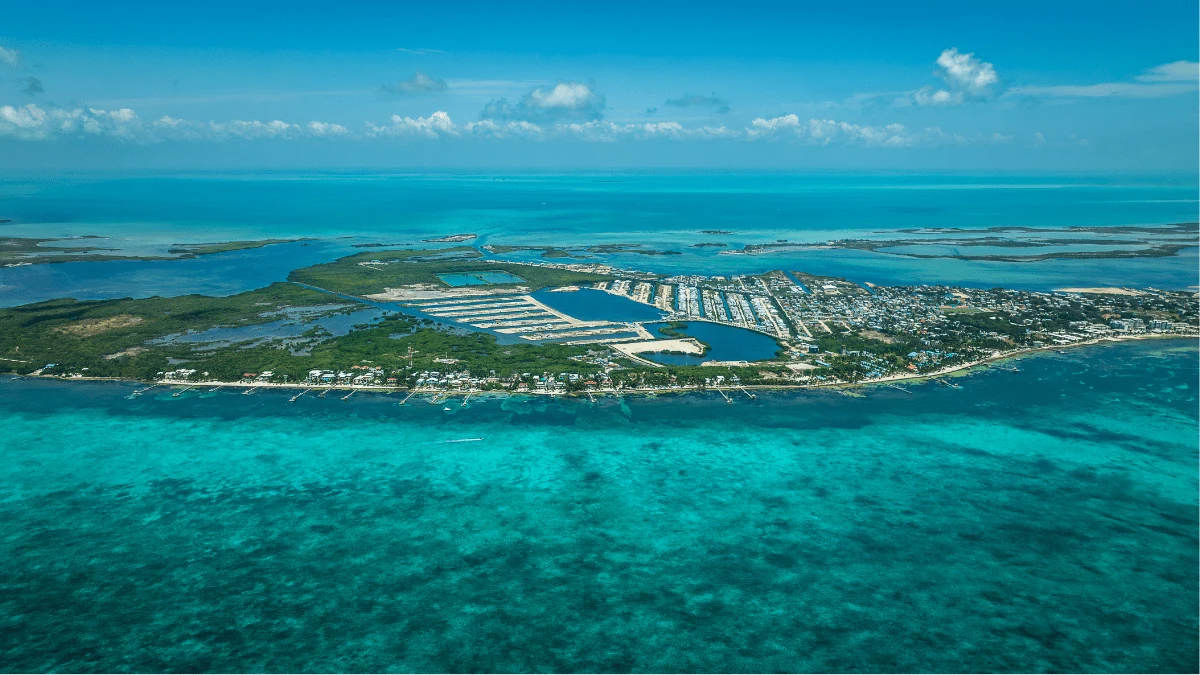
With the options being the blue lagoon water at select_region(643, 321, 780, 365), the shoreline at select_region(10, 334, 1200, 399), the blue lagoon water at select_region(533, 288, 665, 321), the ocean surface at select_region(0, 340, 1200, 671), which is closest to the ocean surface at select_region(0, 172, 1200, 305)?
the blue lagoon water at select_region(533, 288, 665, 321)

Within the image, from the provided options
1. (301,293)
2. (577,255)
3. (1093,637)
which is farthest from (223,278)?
(1093,637)

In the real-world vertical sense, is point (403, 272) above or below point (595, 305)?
above

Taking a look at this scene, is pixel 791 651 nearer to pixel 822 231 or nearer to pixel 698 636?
pixel 698 636

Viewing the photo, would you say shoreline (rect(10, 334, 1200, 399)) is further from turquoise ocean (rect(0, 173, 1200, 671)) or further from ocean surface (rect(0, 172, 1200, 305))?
ocean surface (rect(0, 172, 1200, 305))

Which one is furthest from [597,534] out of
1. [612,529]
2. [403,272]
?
[403,272]

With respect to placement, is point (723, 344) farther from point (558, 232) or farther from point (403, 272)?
point (558, 232)
